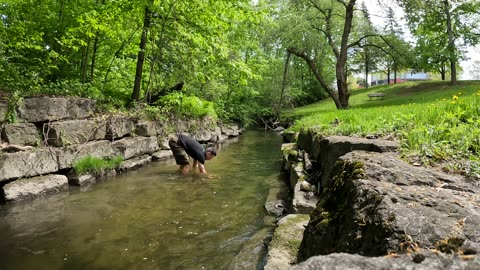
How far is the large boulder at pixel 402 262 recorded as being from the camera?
1.24 metres

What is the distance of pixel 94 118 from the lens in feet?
31.3

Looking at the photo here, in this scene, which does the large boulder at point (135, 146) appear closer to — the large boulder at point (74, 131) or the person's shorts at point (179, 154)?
the large boulder at point (74, 131)

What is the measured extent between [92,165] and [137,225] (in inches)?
147

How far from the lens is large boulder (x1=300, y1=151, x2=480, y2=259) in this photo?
1.58m

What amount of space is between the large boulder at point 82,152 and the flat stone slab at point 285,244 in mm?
6090

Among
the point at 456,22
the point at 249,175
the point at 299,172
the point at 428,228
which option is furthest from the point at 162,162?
the point at 456,22

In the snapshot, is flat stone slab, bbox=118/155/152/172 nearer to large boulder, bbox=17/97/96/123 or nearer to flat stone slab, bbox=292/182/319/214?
large boulder, bbox=17/97/96/123

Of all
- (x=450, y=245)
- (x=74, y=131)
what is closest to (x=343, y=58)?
(x=74, y=131)

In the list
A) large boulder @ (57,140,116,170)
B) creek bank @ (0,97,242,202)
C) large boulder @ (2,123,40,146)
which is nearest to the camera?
creek bank @ (0,97,242,202)

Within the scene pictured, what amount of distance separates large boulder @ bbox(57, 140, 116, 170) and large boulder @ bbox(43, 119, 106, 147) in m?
0.22

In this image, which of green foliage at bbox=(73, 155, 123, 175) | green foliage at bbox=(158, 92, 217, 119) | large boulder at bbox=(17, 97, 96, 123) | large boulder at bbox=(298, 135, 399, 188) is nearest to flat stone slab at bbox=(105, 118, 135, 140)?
large boulder at bbox=(17, 97, 96, 123)

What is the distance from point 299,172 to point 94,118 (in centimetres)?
626

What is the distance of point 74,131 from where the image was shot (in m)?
8.66

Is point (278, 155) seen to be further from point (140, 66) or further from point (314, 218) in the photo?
point (314, 218)
